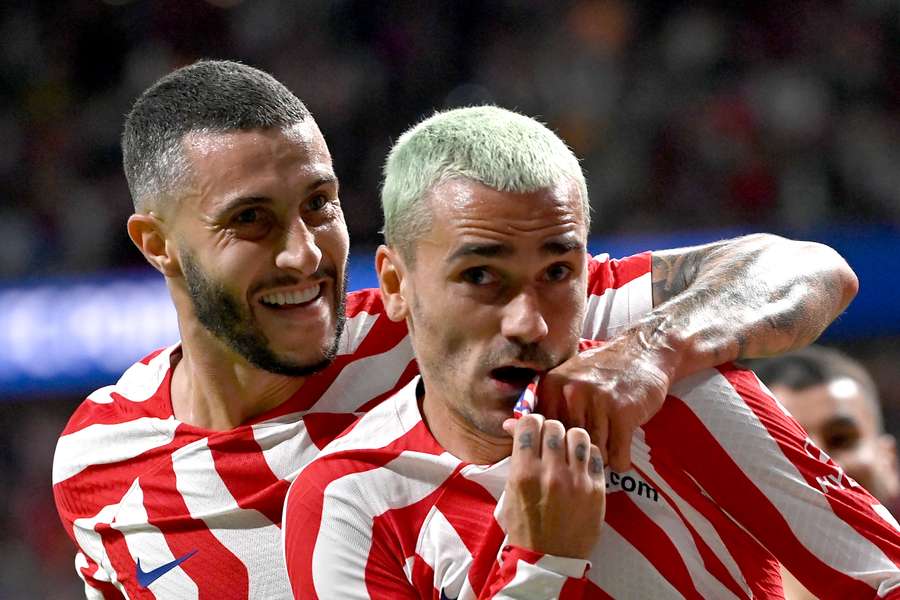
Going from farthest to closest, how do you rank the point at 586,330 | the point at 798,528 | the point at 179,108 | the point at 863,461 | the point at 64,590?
the point at 64,590 → the point at 863,461 → the point at 179,108 → the point at 586,330 → the point at 798,528

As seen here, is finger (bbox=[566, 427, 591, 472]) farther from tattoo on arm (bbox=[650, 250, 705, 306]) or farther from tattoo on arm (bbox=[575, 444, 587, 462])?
tattoo on arm (bbox=[650, 250, 705, 306])

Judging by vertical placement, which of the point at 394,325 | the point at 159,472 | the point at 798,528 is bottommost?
the point at 159,472

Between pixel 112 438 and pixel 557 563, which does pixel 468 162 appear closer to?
pixel 557 563

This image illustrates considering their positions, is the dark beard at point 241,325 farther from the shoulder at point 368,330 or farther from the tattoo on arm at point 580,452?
the tattoo on arm at point 580,452

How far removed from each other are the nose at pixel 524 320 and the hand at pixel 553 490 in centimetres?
14

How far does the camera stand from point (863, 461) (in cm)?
360

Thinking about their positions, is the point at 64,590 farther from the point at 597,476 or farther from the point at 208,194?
the point at 597,476

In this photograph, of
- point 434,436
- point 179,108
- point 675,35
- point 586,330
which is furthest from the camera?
point 675,35

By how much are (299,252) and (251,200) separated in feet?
0.44

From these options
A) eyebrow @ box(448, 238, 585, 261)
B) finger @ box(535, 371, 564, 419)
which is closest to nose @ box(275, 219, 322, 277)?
eyebrow @ box(448, 238, 585, 261)

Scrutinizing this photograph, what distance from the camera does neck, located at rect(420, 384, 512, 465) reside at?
2037mm

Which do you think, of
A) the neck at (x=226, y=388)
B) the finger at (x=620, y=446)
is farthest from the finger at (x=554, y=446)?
the neck at (x=226, y=388)

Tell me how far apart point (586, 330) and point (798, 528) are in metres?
0.65

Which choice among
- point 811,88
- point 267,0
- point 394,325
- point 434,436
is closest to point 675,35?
point 811,88
